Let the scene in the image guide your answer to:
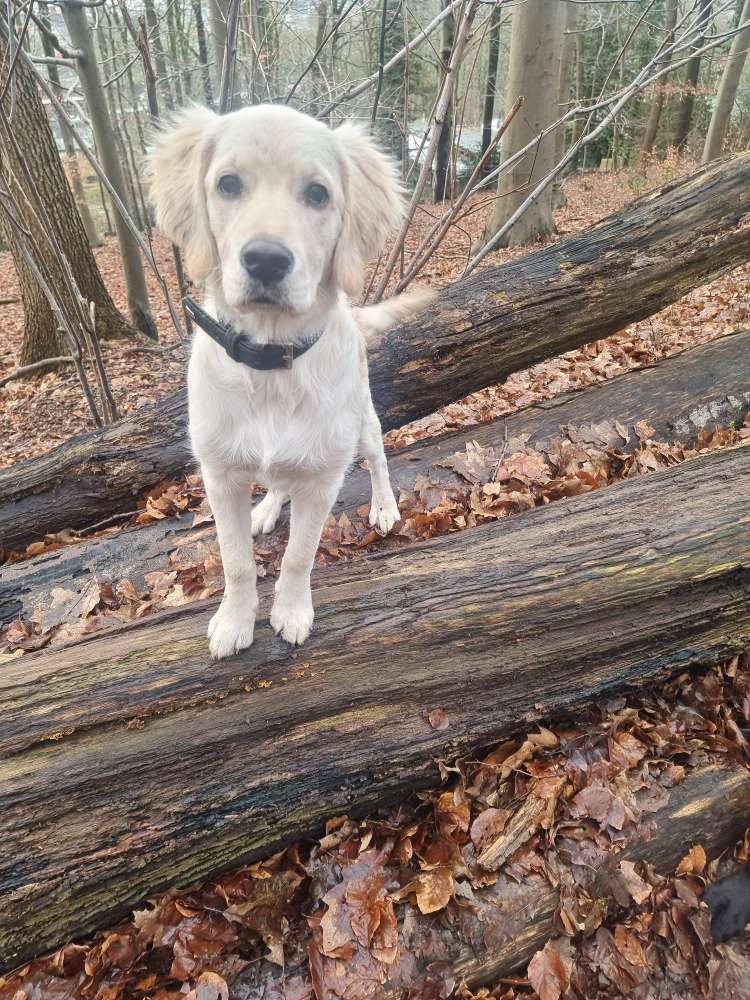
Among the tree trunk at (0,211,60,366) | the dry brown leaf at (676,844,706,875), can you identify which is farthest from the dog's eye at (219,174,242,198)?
the tree trunk at (0,211,60,366)

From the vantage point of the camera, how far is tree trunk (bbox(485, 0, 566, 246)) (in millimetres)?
10016

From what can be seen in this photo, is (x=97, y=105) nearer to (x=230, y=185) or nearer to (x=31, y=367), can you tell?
(x=31, y=367)

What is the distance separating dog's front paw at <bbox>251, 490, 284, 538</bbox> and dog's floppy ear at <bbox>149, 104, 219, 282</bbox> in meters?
1.64

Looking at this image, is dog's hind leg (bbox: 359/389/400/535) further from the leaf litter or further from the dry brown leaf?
the dry brown leaf

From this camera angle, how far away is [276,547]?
361 centimetres

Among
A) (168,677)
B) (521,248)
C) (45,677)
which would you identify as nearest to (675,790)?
(168,677)

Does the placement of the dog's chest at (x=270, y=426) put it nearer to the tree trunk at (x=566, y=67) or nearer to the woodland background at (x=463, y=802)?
the woodland background at (x=463, y=802)

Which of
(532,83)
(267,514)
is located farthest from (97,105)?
(267,514)

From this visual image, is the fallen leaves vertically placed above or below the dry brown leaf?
below

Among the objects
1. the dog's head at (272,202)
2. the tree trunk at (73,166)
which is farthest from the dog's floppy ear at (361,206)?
the tree trunk at (73,166)

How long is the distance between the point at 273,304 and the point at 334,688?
1.50 metres

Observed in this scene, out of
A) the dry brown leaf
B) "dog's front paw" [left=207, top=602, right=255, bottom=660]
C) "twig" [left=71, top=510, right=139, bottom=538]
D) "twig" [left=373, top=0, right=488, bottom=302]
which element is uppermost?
"twig" [left=373, top=0, right=488, bottom=302]

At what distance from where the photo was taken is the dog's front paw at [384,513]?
146 inches

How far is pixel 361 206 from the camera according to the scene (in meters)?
2.46
